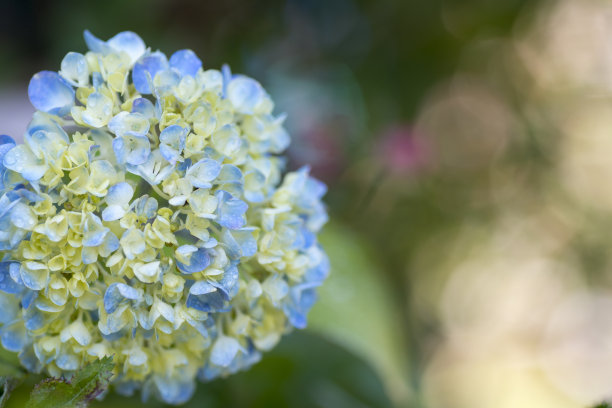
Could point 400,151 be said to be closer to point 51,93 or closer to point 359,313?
point 359,313

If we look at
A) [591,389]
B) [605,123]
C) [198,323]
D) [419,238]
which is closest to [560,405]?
[591,389]

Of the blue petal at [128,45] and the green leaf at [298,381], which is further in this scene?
the green leaf at [298,381]

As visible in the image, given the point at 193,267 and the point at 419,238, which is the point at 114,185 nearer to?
the point at 193,267

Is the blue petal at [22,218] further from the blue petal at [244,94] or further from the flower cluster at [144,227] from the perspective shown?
the blue petal at [244,94]

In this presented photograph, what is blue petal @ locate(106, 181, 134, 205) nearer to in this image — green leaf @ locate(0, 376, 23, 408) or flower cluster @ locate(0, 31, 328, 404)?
flower cluster @ locate(0, 31, 328, 404)

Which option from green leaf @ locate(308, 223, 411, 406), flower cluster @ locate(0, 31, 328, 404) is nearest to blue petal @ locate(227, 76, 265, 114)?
flower cluster @ locate(0, 31, 328, 404)

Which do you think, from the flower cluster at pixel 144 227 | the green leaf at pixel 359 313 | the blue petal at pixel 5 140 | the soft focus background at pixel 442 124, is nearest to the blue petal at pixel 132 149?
the flower cluster at pixel 144 227

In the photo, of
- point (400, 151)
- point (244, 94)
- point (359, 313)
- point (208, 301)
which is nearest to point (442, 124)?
point (400, 151)
